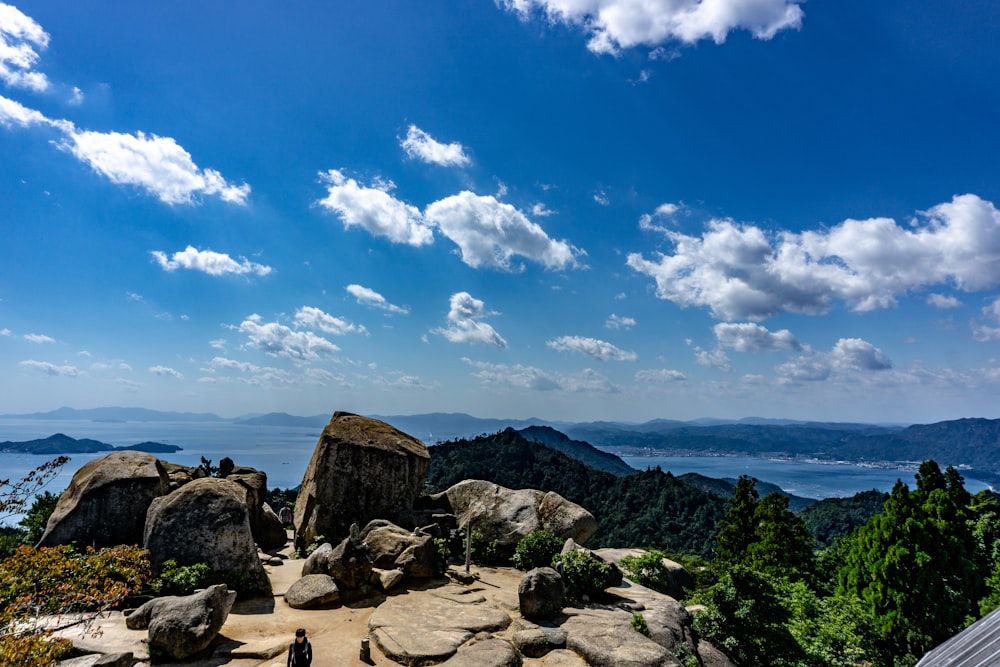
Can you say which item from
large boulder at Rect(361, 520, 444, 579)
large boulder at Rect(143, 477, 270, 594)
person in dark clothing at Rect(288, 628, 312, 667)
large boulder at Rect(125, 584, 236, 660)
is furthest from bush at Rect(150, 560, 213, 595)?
person in dark clothing at Rect(288, 628, 312, 667)

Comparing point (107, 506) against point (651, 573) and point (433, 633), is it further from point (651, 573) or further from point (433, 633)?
point (651, 573)

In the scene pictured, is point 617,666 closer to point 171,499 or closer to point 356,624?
point 356,624

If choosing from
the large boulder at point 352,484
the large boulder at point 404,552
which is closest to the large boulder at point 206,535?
the large boulder at point 404,552

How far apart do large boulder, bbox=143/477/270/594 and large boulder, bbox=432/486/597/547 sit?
8.45 m

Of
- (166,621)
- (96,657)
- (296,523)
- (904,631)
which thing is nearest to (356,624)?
(166,621)

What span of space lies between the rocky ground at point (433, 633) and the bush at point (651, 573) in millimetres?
2405

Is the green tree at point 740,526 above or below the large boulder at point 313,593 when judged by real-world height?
below

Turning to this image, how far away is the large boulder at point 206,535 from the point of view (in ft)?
52.2

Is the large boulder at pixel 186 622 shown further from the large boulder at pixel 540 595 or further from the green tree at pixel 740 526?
the green tree at pixel 740 526

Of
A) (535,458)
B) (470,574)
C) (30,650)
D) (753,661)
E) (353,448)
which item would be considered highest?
(353,448)

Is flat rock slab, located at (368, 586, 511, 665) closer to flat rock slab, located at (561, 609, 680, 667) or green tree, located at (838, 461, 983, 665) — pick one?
flat rock slab, located at (561, 609, 680, 667)

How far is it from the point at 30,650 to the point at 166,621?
526cm

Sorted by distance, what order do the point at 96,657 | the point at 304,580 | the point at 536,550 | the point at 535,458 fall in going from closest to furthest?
1. the point at 96,657
2. the point at 304,580
3. the point at 536,550
4. the point at 535,458

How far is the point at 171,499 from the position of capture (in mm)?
16812
